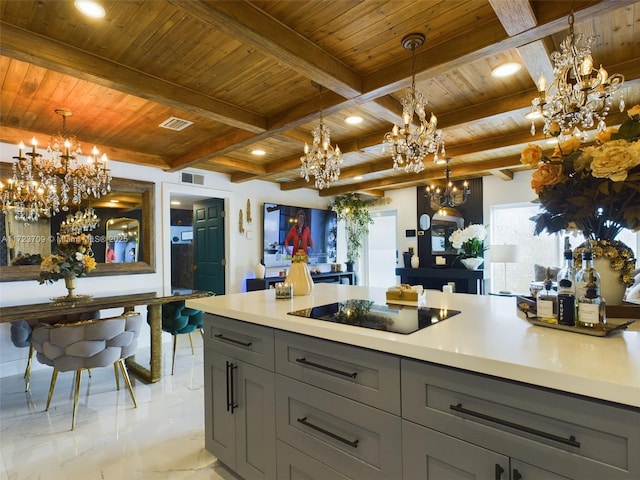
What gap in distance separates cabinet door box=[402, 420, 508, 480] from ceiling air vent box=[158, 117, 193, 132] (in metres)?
3.21

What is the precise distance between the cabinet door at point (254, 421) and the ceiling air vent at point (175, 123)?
8.23 feet

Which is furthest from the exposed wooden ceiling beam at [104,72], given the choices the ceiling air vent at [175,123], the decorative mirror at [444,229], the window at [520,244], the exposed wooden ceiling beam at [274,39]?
the window at [520,244]

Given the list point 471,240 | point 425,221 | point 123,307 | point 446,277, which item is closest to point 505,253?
point 471,240

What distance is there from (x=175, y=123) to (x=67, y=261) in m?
1.61

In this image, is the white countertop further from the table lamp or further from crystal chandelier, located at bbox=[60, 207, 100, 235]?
the table lamp

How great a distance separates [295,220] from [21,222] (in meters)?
3.90

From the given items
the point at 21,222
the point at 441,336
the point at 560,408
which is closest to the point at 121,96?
the point at 21,222

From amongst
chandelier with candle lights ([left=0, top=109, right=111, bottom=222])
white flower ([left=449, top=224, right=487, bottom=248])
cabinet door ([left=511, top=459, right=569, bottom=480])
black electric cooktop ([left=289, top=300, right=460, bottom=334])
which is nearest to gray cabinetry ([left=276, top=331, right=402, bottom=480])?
black electric cooktop ([left=289, top=300, right=460, bottom=334])

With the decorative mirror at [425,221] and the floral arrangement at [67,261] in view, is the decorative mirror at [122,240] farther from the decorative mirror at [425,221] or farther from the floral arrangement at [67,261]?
the decorative mirror at [425,221]

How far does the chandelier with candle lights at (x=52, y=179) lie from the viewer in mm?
3072

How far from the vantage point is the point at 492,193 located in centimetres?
570

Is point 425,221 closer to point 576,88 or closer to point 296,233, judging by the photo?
point 296,233

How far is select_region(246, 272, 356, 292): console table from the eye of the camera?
5.44 meters

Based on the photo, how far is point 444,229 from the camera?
20.3ft
